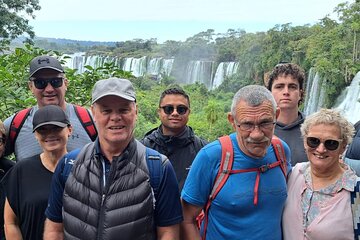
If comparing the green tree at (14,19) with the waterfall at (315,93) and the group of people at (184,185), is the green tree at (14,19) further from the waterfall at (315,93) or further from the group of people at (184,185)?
the waterfall at (315,93)

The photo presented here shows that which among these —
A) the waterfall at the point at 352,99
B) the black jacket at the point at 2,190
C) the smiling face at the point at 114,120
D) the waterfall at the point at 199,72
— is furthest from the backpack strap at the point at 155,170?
the waterfall at the point at 199,72

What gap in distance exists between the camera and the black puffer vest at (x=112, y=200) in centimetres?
164

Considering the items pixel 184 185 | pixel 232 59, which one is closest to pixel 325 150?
pixel 184 185

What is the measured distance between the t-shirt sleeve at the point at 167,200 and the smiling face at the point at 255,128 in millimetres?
400

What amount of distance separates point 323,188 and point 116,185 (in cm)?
98

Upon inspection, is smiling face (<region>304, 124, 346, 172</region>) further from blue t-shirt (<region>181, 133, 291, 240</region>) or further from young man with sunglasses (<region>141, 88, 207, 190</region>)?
young man with sunglasses (<region>141, 88, 207, 190</region>)

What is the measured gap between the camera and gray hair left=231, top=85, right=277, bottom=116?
1892mm

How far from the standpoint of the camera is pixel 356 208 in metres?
1.86

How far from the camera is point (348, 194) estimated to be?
74.6 inches

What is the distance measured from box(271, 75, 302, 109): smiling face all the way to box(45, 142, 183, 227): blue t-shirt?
1.27 meters

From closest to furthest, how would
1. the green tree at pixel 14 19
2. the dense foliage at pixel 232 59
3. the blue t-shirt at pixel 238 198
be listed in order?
1. the blue t-shirt at pixel 238 198
2. the dense foliage at pixel 232 59
3. the green tree at pixel 14 19

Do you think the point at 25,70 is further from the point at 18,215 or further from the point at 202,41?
the point at 202,41

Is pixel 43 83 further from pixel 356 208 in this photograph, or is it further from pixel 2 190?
pixel 356 208

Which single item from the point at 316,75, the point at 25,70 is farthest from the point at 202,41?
the point at 25,70
